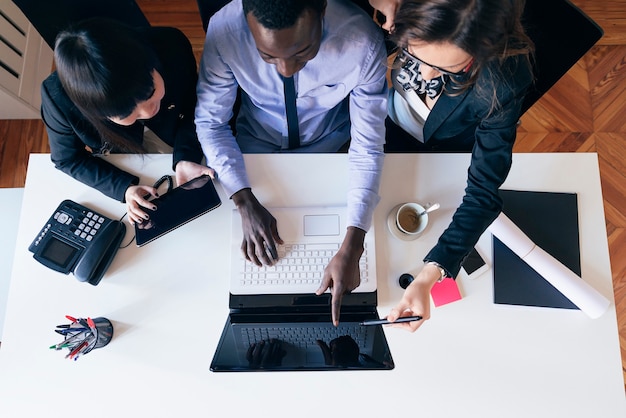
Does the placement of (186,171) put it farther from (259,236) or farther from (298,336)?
(298,336)

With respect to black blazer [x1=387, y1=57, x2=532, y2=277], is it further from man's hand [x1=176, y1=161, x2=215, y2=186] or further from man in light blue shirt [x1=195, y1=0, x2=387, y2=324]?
man's hand [x1=176, y1=161, x2=215, y2=186]

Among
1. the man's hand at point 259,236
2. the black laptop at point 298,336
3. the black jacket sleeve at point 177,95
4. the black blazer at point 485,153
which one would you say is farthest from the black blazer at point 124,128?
the black blazer at point 485,153

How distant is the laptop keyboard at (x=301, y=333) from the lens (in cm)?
94

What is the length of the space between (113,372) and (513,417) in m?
0.83

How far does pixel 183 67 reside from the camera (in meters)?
1.14

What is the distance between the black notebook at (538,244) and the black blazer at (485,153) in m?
0.10

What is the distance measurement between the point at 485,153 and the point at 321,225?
0.39 metres

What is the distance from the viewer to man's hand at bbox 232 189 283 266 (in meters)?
1.01

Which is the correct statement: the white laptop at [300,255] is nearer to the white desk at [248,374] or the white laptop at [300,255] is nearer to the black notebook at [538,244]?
the white desk at [248,374]

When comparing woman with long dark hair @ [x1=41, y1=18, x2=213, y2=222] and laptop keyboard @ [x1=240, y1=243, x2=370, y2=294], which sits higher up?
woman with long dark hair @ [x1=41, y1=18, x2=213, y2=222]

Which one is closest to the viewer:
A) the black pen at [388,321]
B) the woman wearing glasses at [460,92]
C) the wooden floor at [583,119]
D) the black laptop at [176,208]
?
the woman wearing glasses at [460,92]

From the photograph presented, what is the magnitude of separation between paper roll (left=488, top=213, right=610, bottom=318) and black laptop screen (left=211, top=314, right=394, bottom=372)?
353 millimetres

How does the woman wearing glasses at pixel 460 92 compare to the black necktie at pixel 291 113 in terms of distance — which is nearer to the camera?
the woman wearing glasses at pixel 460 92

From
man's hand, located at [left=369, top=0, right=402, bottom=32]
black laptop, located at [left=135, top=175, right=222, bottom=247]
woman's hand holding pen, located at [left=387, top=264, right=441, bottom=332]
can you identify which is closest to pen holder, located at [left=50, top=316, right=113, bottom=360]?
black laptop, located at [left=135, top=175, right=222, bottom=247]
